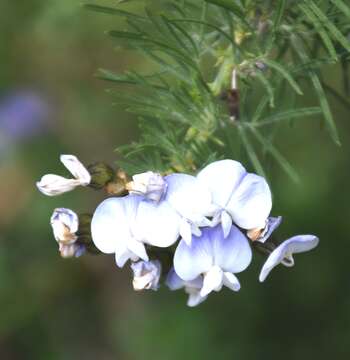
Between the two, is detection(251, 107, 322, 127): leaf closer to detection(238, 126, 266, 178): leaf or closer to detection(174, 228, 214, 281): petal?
detection(238, 126, 266, 178): leaf

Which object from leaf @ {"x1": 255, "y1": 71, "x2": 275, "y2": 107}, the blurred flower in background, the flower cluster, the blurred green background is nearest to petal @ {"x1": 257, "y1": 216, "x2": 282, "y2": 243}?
the flower cluster

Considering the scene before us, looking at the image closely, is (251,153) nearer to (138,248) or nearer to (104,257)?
(138,248)

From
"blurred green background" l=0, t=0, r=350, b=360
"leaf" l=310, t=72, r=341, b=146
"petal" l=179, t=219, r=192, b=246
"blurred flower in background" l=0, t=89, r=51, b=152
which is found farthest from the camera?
"blurred flower in background" l=0, t=89, r=51, b=152

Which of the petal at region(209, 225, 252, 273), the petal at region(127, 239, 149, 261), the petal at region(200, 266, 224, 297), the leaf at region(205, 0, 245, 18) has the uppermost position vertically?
the leaf at region(205, 0, 245, 18)

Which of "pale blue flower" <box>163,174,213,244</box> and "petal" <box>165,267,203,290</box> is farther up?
"pale blue flower" <box>163,174,213,244</box>

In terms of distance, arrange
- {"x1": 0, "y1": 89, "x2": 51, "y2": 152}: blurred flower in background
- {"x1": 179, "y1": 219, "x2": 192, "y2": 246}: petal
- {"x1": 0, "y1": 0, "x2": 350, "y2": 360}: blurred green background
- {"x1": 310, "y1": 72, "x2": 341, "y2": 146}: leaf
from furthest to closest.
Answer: {"x1": 0, "y1": 89, "x2": 51, "y2": 152}: blurred flower in background → {"x1": 0, "y1": 0, "x2": 350, "y2": 360}: blurred green background → {"x1": 310, "y1": 72, "x2": 341, "y2": 146}: leaf → {"x1": 179, "y1": 219, "x2": 192, "y2": 246}: petal

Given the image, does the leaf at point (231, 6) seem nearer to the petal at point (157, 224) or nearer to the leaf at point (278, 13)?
the leaf at point (278, 13)

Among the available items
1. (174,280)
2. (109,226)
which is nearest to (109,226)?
(109,226)

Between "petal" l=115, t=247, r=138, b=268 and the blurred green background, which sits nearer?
"petal" l=115, t=247, r=138, b=268

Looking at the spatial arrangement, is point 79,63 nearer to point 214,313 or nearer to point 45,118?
point 45,118
